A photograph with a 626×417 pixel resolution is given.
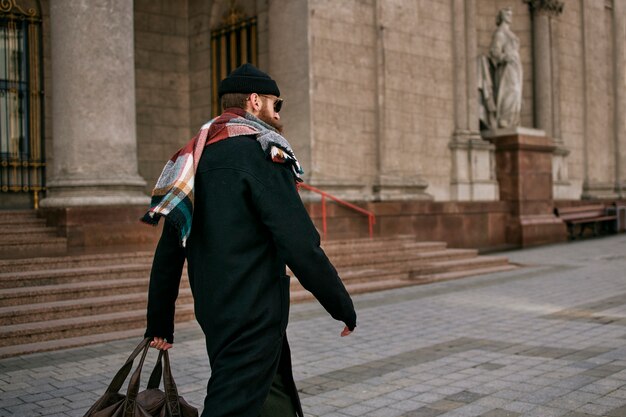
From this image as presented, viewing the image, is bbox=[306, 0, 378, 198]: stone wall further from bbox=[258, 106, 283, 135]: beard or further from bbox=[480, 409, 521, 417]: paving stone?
bbox=[258, 106, 283, 135]: beard

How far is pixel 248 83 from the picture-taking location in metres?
3.29

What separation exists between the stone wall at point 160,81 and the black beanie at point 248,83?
510 inches

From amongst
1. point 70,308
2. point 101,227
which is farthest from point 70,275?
point 101,227

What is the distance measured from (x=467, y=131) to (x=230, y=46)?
6.27 metres

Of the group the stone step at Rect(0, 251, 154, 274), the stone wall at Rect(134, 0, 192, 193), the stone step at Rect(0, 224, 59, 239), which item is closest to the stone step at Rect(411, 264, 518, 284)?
the stone step at Rect(0, 251, 154, 274)

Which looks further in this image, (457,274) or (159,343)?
(457,274)

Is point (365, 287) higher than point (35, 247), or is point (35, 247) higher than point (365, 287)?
point (35, 247)

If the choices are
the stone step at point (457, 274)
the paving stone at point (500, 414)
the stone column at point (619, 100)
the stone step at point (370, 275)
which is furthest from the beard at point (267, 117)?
the stone column at point (619, 100)

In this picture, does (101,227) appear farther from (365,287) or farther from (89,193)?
(365,287)

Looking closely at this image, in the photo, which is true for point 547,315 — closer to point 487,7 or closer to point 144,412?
point 144,412

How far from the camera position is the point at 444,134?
17625 millimetres

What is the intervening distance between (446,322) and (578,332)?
1499 millimetres

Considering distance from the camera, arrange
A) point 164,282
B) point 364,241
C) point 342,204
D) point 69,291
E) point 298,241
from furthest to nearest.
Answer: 1. point 342,204
2. point 364,241
3. point 69,291
4. point 164,282
5. point 298,241

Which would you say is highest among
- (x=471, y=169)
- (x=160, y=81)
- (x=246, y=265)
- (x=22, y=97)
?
(x=160, y=81)
